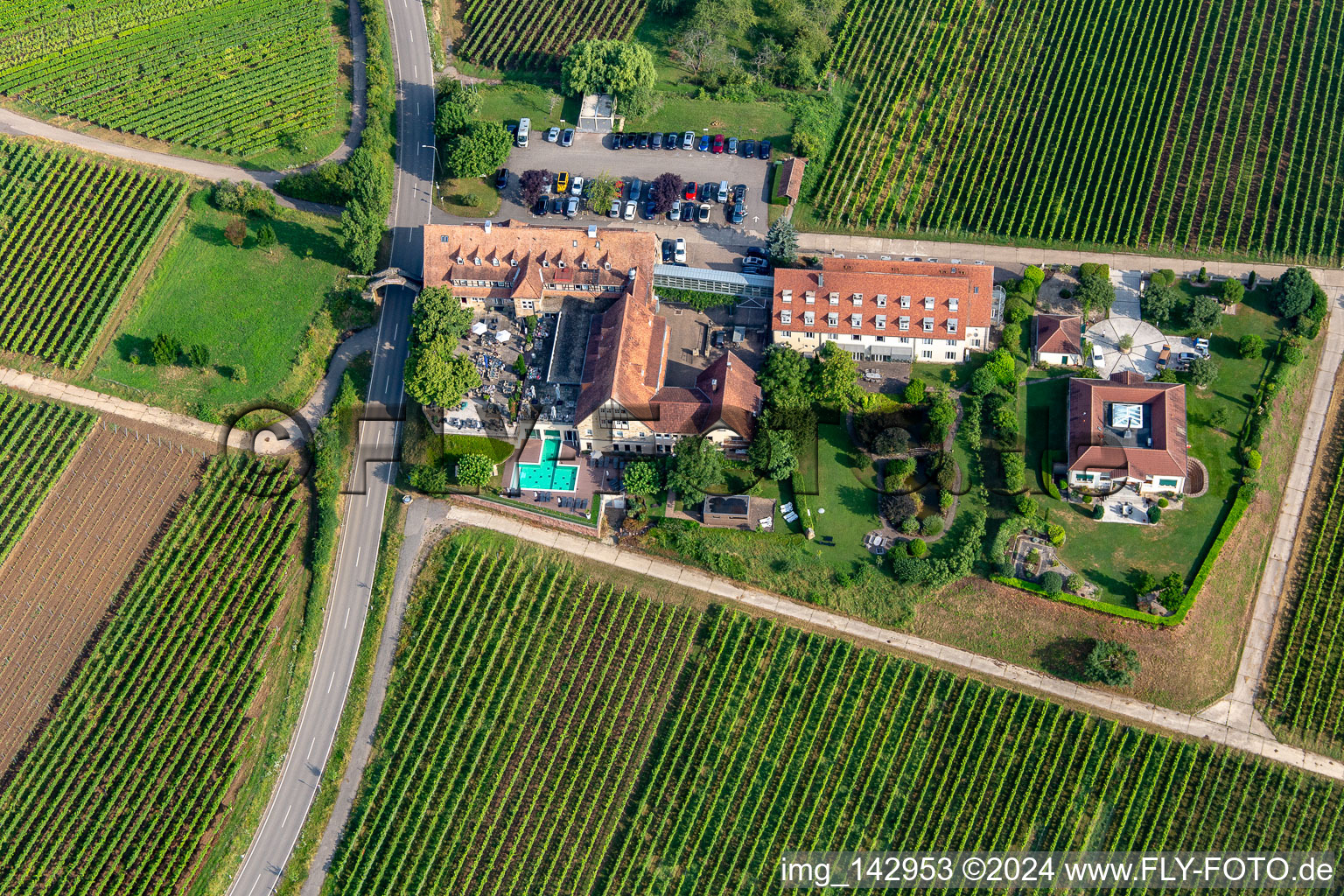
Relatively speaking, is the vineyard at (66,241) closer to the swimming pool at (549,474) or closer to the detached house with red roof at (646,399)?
the swimming pool at (549,474)

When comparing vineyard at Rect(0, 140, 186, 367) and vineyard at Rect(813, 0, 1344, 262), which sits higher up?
vineyard at Rect(813, 0, 1344, 262)

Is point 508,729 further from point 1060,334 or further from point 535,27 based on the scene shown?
point 535,27

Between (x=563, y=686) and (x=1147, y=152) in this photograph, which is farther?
(x=1147, y=152)

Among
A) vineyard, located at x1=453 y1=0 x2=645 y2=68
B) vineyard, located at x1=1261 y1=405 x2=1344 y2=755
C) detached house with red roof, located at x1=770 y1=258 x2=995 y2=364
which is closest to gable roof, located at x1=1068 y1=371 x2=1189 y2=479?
detached house with red roof, located at x1=770 y1=258 x2=995 y2=364

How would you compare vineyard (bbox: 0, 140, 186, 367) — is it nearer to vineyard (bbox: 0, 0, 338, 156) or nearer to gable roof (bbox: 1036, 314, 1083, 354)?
vineyard (bbox: 0, 0, 338, 156)

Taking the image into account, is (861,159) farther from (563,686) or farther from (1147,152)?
(563,686)

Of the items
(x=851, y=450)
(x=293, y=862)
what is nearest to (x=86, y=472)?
(x=293, y=862)

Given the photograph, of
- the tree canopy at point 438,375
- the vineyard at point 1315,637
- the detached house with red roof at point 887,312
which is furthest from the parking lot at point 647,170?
the vineyard at point 1315,637
